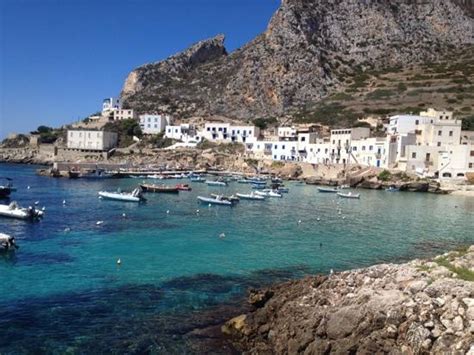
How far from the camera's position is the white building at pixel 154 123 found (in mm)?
120562

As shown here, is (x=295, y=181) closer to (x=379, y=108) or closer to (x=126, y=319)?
(x=379, y=108)

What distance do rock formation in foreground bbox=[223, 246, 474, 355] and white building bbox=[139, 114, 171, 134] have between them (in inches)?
4169

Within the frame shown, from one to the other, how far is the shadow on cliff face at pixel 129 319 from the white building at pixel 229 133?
8771cm

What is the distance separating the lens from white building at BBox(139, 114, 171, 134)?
120562 millimetres

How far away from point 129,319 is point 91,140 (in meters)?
99.9

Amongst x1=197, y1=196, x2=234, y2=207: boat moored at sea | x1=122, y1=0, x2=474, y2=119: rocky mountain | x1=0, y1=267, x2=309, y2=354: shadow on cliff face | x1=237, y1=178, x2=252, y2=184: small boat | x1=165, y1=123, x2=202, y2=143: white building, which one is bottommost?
x1=0, y1=267, x2=309, y2=354: shadow on cliff face

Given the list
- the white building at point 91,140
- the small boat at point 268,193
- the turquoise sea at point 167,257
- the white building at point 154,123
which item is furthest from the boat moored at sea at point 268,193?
the white building at point 154,123

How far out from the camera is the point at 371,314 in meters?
13.7

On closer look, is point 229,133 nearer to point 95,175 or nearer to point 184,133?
point 184,133

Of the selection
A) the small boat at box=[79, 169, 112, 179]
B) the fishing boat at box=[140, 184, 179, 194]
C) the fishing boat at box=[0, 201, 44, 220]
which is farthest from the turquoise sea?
the small boat at box=[79, 169, 112, 179]

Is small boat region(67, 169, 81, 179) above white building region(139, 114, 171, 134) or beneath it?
beneath

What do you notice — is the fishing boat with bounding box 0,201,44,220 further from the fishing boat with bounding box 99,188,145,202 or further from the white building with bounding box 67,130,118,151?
the white building with bounding box 67,130,118,151

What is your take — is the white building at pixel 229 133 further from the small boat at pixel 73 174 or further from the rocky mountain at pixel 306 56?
the small boat at pixel 73 174

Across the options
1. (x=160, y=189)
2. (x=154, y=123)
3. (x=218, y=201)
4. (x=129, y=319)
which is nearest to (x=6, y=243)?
(x=129, y=319)
